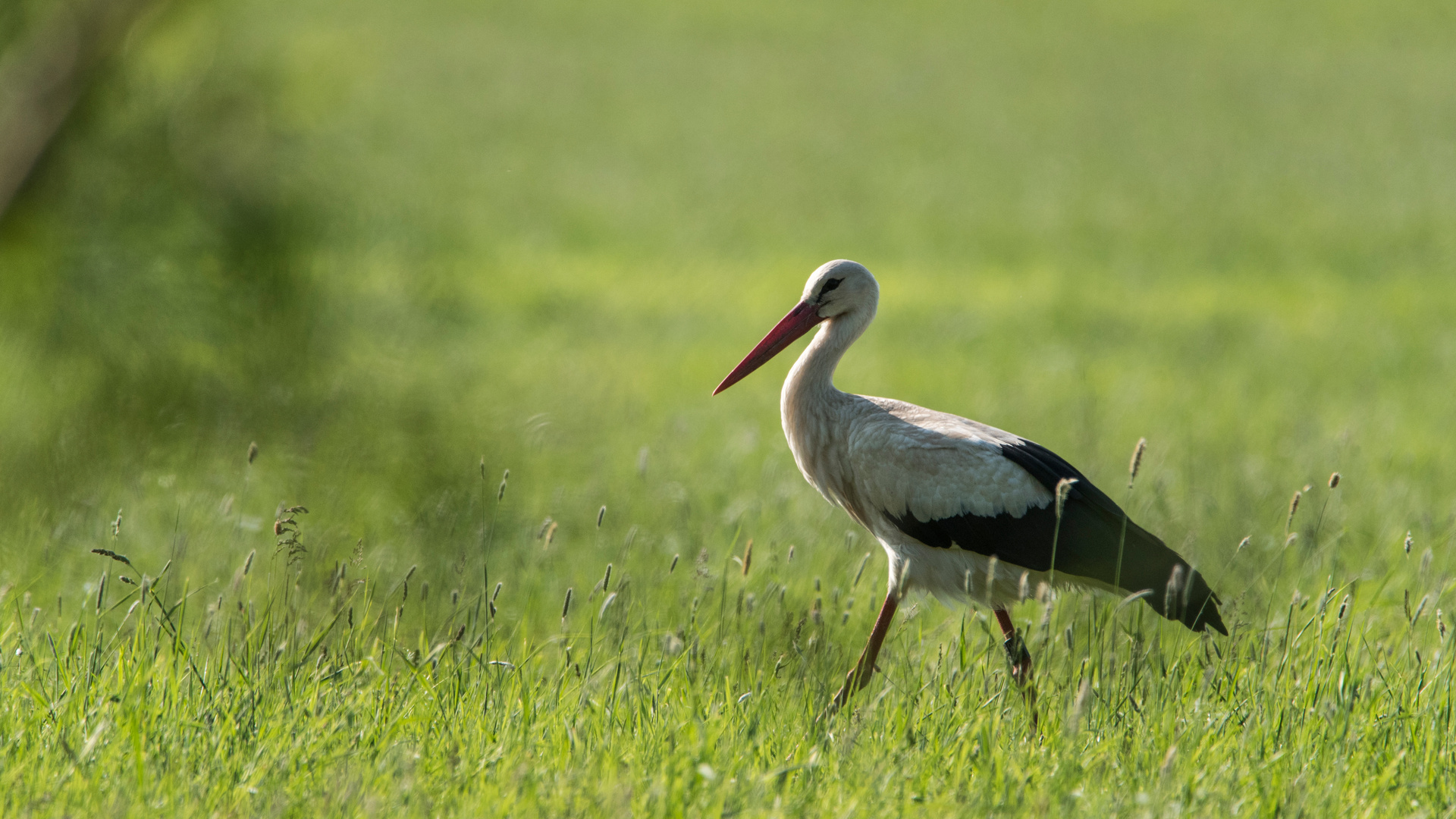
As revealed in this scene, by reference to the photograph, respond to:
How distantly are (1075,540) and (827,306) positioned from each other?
110cm

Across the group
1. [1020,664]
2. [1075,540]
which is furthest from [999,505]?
[1020,664]

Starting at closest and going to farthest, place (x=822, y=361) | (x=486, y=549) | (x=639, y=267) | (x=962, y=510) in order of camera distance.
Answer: (x=486, y=549) < (x=962, y=510) < (x=822, y=361) < (x=639, y=267)

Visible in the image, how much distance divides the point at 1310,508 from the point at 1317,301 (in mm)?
7553

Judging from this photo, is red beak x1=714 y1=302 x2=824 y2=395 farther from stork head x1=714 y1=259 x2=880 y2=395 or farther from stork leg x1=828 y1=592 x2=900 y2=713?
stork leg x1=828 y1=592 x2=900 y2=713

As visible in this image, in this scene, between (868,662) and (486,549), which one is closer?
(486,549)

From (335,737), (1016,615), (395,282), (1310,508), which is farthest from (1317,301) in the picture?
(335,737)

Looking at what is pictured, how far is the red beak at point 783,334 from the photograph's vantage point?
398 cm

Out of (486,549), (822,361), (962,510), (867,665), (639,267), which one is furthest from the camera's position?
(639,267)

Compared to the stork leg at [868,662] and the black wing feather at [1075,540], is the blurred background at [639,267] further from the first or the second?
the stork leg at [868,662]

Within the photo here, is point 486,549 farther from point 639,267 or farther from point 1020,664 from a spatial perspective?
point 639,267

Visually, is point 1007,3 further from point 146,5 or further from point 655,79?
point 146,5

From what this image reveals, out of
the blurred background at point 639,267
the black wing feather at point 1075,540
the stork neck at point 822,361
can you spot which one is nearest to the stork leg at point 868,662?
the black wing feather at point 1075,540

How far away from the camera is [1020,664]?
133 inches

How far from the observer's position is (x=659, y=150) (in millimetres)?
19062
